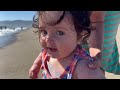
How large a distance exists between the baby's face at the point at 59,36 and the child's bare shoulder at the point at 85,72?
8 centimetres

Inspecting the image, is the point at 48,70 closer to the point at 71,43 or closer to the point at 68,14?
the point at 71,43

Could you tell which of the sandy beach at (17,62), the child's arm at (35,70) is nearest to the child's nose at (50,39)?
the child's arm at (35,70)

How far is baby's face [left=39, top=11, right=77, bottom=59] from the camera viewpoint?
963mm

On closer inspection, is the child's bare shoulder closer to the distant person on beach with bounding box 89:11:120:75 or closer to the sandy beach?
the distant person on beach with bounding box 89:11:120:75

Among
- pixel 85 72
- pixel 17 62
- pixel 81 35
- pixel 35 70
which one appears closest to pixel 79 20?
pixel 81 35

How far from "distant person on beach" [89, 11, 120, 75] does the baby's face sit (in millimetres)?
137

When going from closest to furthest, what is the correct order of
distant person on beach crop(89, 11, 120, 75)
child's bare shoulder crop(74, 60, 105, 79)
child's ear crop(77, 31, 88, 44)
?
child's bare shoulder crop(74, 60, 105, 79) → child's ear crop(77, 31, 88, 44) → distant person on beach crop(89, 11, 120, 75)

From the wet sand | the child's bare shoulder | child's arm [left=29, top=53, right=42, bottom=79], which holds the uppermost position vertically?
the child's bare shoulder

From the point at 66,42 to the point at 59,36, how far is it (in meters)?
0.05

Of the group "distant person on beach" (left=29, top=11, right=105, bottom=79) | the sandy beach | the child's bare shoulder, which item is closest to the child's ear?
"distant person on beach" (left=29, top=11, right=105, bottom=79)

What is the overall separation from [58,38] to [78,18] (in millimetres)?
115
